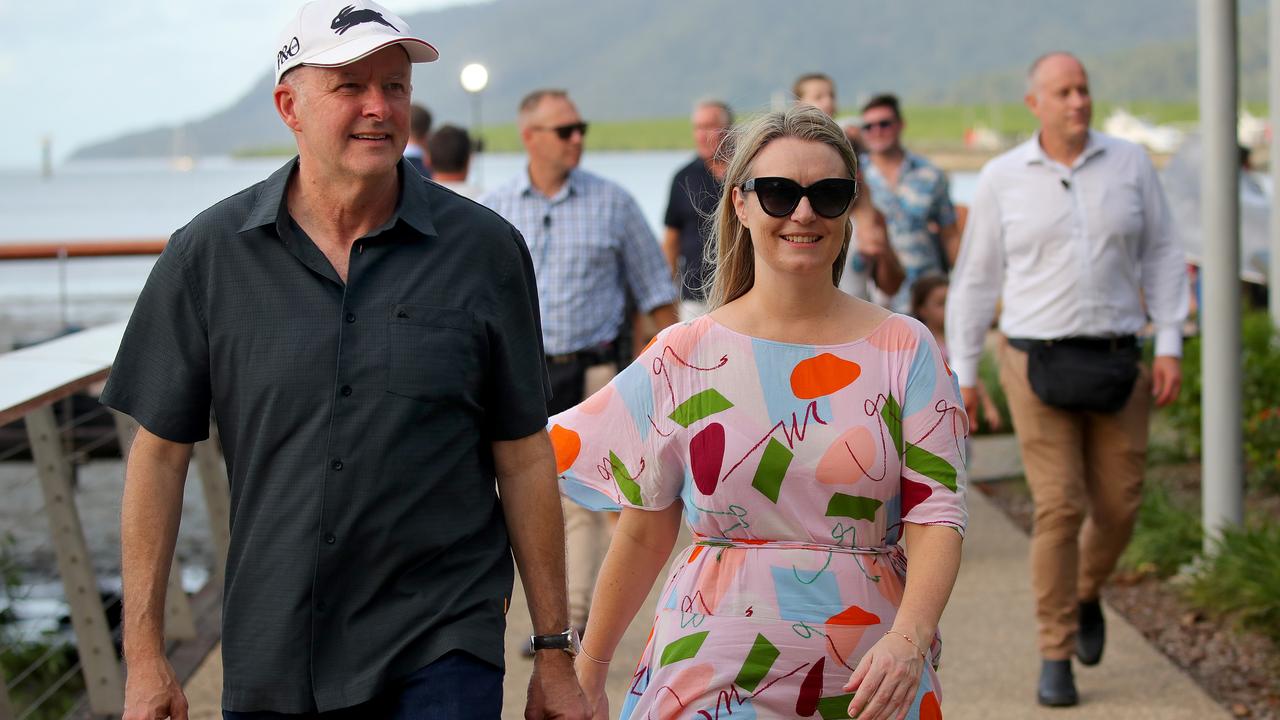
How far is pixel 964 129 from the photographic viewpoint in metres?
130

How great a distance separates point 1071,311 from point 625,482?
2890 mm

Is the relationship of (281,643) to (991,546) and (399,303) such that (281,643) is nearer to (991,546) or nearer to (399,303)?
(399,303)

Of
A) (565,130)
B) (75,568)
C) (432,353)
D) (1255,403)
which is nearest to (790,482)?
(432,353)

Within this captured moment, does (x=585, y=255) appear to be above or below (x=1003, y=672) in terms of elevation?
above

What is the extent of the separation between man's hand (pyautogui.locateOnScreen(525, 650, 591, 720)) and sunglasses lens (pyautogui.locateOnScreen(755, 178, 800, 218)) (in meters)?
0.98

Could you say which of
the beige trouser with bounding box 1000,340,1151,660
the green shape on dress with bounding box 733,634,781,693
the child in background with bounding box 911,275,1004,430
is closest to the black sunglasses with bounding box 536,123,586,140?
the beige trouser with bounding box 1000,340,1151,660

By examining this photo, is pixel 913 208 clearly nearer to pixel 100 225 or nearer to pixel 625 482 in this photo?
pixel 625 482

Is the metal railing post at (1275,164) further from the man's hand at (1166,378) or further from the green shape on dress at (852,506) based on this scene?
the green shape on dress at (852,506)

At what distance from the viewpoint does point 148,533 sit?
9.40ft

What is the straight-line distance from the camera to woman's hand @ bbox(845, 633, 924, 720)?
9.01ft

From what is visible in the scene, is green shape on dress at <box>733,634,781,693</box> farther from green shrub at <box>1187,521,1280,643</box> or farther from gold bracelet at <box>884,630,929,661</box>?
green shrub at <box>1187,521,1280,643</box>

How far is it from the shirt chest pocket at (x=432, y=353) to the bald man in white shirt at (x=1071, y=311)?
3.25 metres

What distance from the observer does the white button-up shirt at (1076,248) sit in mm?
5621

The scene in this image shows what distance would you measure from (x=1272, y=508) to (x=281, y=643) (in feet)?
23.0
